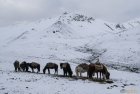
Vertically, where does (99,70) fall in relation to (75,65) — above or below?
below

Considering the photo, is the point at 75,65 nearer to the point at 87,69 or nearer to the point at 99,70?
the point at 87,69

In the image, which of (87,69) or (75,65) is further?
(75,65)

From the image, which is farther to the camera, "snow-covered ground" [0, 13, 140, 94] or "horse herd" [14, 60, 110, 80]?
"horse herd" [14, 60, 110, 80]

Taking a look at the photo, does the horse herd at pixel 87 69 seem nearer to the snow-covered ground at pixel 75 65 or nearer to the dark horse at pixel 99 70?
the dark horse at pixel 99 70

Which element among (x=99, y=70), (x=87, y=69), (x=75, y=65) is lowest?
(x=99, y=70)

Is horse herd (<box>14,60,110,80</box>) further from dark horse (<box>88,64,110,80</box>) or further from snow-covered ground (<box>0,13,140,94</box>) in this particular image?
snow-covered ground (<box>0,13,140,94</box>)

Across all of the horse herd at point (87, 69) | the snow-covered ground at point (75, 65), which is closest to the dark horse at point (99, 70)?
the horse herd at point (87, 69)

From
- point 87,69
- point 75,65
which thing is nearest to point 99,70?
point 87,69

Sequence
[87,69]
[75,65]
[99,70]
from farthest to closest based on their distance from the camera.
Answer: [75,65], [87,69], [99,70]

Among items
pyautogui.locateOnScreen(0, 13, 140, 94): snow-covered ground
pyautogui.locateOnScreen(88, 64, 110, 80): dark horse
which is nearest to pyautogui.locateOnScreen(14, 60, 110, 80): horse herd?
pyautogui.locateOnScreen(88, 64, 110, 80): dark horse

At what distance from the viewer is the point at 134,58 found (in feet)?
228

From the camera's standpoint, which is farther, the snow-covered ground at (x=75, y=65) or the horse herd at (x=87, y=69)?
the horse herd at (x=87, y=69)

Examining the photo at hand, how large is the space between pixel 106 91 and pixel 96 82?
5.57 m

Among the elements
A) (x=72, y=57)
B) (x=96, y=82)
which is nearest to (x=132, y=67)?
(x=72, y=57)
